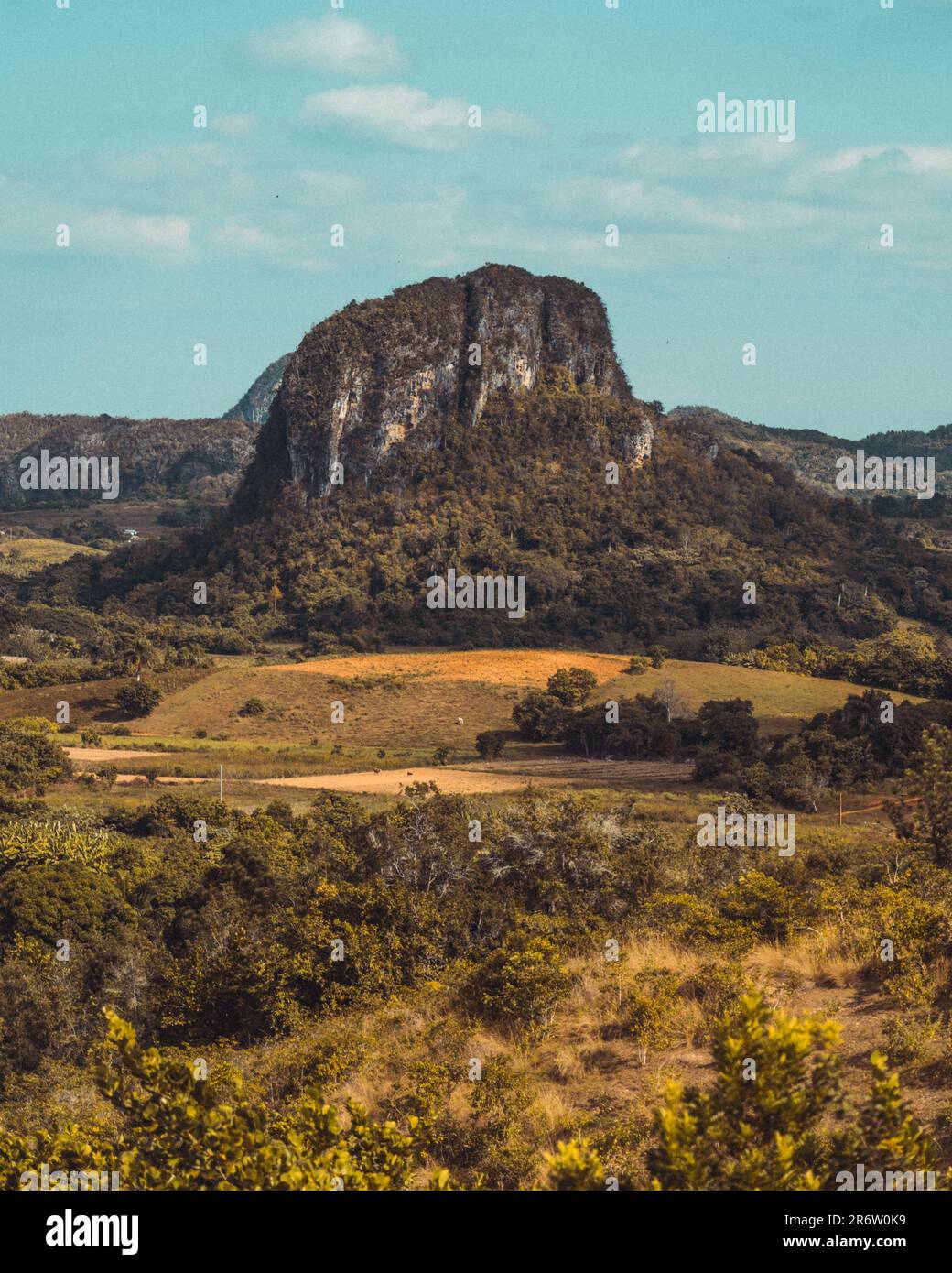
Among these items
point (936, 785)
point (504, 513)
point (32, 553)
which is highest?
point (504, 513)

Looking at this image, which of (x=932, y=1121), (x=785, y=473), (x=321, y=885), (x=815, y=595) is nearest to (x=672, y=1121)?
(x=932, y=1121)

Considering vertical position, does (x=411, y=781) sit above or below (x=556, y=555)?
below

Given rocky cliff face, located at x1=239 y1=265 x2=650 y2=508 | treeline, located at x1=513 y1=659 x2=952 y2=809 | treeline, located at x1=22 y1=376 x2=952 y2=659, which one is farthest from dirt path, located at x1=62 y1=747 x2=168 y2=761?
rocky cliff face, located at x1=239 y1=265 x2=650 y2=508

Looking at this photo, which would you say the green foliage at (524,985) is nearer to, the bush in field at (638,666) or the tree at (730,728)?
the tree at (730,728)

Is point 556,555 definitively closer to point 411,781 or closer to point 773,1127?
point 411,781

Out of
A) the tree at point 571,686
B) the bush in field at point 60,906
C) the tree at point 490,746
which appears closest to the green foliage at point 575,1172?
the bush in field at point 60,906

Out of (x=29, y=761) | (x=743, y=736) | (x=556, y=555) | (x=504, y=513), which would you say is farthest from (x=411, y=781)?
(x=504, y=513)
